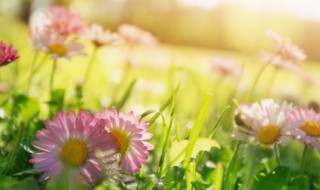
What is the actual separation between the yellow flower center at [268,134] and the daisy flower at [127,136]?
0.76 ft

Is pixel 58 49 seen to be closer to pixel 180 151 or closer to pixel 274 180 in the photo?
pixel 180 151

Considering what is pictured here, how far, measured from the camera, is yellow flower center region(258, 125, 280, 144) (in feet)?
3.44

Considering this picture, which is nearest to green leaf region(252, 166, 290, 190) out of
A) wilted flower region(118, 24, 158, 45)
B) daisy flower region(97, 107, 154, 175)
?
daisy flower region(97, 107, 154, 175)

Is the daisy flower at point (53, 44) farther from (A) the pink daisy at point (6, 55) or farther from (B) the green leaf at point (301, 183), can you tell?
(B) the green leaf at point (301, 183)

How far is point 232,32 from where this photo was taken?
25516 millimetres

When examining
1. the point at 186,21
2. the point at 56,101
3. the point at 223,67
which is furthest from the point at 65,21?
the point at 186,21

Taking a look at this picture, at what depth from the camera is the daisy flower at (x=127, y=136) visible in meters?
0.93

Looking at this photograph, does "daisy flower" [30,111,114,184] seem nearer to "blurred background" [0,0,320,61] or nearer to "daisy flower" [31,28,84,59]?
"daisy flower" [31,28,84,59]

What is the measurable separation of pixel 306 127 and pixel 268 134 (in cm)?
15

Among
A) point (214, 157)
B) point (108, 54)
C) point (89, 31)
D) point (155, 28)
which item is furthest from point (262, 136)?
point (155, 28)

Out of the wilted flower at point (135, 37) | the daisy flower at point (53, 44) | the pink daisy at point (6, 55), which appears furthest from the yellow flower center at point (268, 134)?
the wilted flower at point (135, 37)

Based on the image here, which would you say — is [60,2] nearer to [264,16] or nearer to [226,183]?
[264,16]

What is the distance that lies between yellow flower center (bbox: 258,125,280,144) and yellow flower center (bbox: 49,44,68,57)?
69 centimetres

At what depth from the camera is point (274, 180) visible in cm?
109
